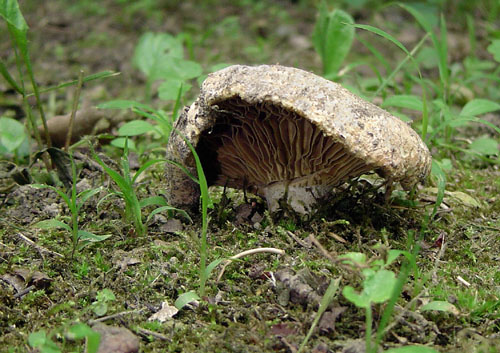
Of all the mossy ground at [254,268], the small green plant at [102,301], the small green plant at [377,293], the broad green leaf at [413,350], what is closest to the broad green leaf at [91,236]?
the mossy ground at [254,268]

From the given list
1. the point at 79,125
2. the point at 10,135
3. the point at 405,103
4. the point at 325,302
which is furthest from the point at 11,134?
the point at 405,103

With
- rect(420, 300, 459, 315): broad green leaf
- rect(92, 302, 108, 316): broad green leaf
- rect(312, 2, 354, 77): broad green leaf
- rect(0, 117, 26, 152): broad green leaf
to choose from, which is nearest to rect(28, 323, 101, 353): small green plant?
rect(92, 302, 108, 316): broad green leaf

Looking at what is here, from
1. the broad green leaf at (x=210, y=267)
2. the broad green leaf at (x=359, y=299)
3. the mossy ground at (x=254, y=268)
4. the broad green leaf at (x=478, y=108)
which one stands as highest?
the broad green leaf at (x=478, y=108)

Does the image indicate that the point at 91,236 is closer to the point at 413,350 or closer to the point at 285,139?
the point at 285,139

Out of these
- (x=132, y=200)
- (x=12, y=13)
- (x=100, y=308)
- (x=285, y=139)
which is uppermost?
(x=12, y=13)

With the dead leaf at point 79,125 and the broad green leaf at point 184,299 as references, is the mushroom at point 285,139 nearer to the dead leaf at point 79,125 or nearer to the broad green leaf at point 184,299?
the broad green leaf at point 184,299

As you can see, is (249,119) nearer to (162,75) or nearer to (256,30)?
(162,75)
